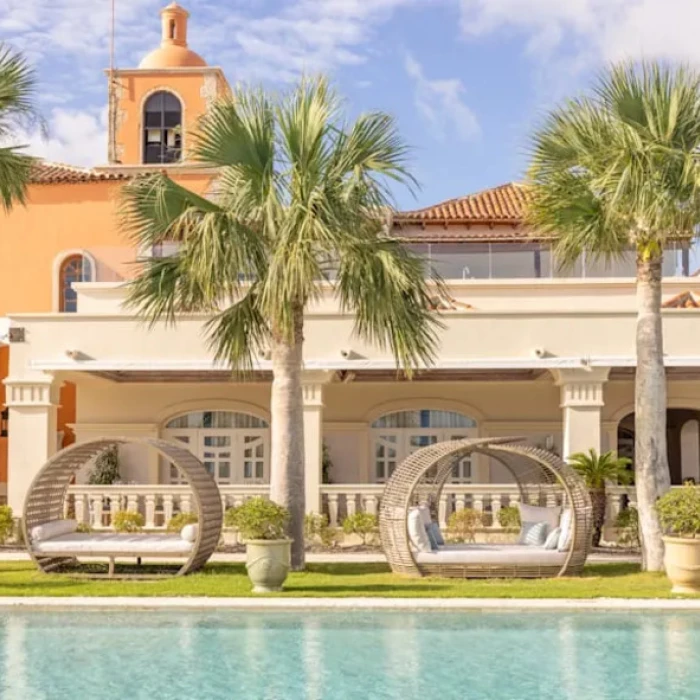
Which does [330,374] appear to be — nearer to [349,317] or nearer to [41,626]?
[349,317]

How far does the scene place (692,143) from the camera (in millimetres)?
18703

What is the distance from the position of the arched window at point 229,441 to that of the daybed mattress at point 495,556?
11838 mm

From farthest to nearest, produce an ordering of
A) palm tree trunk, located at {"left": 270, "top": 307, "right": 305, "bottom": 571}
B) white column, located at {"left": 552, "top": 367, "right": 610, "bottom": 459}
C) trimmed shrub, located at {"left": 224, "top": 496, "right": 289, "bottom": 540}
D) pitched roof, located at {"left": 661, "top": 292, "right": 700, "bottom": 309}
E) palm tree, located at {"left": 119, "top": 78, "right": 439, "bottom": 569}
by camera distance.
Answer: pitched roof, located at {"left": 661, "top": 292, "right": 700, "bottom": 309}
white column, located at {"left": 552, "top": 367, "right": 610, "bottom": 459}
palm tree trunk, located at {"left": 270, "top": 307, "right": 305, "bottom": 571}
palm tree, located at {"left": 119, "top": 78, "right": 439, "bottom": 569}
trimmed shrub, located at {"left": 224, "top": 496, "right": 289, "bottom": 540}

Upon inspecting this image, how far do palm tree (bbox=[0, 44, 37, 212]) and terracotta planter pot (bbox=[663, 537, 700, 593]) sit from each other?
11578 millimetres

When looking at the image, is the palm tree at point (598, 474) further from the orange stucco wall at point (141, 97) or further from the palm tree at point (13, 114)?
the orange stucco wall at point (141, 97)

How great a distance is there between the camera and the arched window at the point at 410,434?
29.8m

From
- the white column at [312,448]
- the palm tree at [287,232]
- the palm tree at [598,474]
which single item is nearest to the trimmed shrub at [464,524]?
the palm tree at [598,474]

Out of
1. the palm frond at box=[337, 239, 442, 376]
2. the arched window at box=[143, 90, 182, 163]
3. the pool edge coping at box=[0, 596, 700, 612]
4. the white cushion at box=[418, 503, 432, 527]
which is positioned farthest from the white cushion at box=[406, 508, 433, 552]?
the arched window at box=[143, 90, 182, 163]

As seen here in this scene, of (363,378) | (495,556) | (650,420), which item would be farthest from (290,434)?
(363,378)

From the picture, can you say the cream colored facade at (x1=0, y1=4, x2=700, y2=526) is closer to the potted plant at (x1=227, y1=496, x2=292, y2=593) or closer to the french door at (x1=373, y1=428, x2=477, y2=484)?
the french door at (x1=373, y1=428, x2=477, y2=484)

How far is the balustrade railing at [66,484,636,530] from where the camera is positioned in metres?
24.2

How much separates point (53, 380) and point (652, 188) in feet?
42.8

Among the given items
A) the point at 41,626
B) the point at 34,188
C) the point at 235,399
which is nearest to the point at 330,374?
the point at 235,399

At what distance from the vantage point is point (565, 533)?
18891 mm
